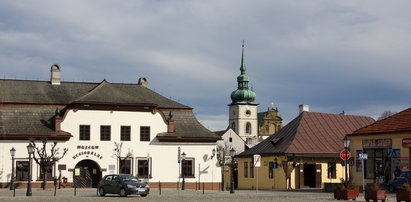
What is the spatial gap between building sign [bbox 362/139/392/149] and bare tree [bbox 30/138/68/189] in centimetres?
2302

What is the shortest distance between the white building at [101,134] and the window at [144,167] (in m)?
0.08

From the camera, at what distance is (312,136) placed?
59.6m

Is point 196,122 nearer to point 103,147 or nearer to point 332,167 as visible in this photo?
point 103,147

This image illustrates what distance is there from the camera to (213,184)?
184 ft

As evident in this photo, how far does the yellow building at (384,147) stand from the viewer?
145ft

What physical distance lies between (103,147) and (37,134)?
5.37 meters

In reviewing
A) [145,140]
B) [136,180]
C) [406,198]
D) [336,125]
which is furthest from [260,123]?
[406,198]

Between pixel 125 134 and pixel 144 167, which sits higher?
pixel 125 134

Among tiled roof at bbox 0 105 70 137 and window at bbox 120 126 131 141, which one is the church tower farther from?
tiled roof at bbox 0 105 70 137

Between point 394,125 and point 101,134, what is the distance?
75.4ft

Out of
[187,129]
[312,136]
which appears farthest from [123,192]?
[312,136]

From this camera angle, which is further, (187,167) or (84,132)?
(187,167)

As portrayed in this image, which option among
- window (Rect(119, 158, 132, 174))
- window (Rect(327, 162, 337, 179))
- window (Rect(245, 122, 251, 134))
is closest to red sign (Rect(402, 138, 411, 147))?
window (Rect(327, 162, 337, 179))

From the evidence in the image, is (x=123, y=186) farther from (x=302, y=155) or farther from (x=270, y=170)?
(x=270, y=170)
